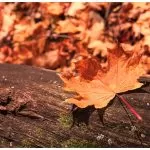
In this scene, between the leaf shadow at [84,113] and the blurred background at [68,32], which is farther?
the blurred background at [68,32]

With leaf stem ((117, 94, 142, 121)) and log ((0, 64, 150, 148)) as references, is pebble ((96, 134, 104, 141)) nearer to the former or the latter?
log ((0, 64, 150, 148))

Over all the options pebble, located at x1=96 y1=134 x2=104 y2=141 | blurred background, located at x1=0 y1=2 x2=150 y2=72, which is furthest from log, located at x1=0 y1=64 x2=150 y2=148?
blurred background, located at x1=0 y1=2 x2=150 y2=72

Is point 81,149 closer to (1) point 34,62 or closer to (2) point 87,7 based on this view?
(1) point 34,62

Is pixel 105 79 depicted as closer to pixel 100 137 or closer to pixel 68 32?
pixel 100 137

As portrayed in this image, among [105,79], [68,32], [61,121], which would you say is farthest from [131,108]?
[68,32]

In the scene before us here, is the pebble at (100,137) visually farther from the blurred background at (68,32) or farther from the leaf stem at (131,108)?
the blurred background at (68,32)

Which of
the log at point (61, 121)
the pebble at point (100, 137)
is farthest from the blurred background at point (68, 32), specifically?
the pebble at point (100, 137)

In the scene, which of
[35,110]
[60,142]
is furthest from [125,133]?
[35,110]
